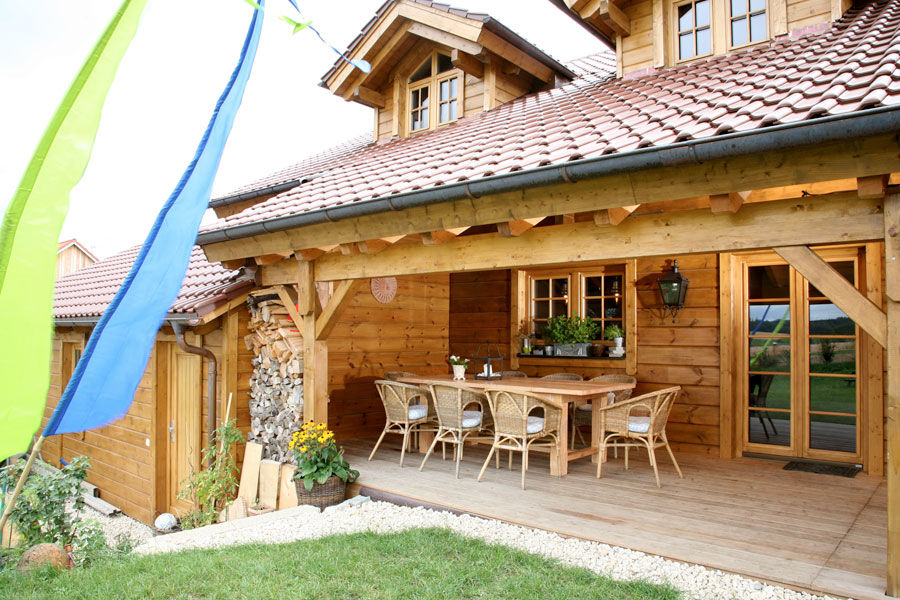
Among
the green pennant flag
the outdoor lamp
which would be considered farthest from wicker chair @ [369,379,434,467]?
the green pennant flag

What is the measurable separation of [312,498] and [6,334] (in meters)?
3.98

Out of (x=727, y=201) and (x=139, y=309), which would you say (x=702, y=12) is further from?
(x=139, y=309)

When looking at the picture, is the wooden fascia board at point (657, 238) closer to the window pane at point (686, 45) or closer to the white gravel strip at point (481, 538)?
the white gravel strip at point (481, 538)

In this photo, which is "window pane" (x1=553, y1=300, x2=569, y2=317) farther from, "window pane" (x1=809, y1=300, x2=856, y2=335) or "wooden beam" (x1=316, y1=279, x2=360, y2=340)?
"wooden beam" (x1=316, y1=279, x2=360, y2=340)

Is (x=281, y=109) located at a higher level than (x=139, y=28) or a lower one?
higher

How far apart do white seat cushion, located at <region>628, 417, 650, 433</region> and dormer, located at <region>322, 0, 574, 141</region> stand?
13.3 ft

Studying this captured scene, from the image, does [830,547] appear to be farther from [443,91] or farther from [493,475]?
[443,91]

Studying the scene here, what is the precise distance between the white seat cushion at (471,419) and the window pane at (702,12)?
434cm

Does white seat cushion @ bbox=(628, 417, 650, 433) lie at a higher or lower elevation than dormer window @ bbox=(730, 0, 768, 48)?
lower

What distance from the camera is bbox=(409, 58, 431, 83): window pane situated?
7994mm

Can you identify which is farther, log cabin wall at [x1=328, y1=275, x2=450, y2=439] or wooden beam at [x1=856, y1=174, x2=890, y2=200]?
log cabin wall at [x1=328, y1=275, x2=450, y2=439]

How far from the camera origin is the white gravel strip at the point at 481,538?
311 centimetres

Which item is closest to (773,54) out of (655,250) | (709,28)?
(709,28)

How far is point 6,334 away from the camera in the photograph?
4.45 feet
